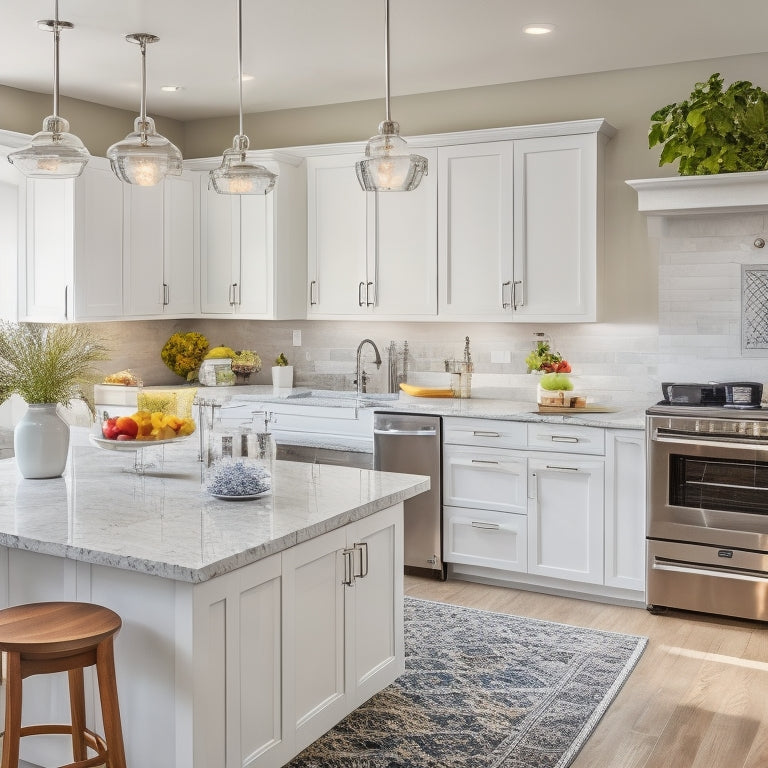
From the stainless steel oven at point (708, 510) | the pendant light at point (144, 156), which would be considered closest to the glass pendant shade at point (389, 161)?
the pendant light at point (144, 156)

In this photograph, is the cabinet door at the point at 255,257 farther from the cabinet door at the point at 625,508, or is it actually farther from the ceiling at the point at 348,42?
the cabinet door at the point at 625,508

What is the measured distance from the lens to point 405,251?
548 cm

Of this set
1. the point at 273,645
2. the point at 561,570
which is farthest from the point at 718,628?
the point at 273,645

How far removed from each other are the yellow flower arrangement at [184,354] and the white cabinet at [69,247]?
2.67ft

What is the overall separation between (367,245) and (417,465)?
4.78ft

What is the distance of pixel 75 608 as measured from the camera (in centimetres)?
248

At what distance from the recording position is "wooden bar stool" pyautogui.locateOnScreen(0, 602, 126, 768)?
2281 mm

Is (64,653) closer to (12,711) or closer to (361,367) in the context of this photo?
(12,711)

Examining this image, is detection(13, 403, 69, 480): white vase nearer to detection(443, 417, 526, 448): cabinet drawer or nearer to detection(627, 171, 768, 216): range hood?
detection(443, 417, 526, 448): cabinet drawer

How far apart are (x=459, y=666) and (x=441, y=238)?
8.38 feet

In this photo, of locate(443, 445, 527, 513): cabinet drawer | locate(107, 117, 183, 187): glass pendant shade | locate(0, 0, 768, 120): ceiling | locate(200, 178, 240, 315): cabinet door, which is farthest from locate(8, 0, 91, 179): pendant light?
locate(200, 178, 240, 315): cabinet door

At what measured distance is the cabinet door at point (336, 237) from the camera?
564 cm

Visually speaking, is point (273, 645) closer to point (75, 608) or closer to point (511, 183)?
point (75, 608)

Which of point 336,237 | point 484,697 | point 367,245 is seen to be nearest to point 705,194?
point 367,245
